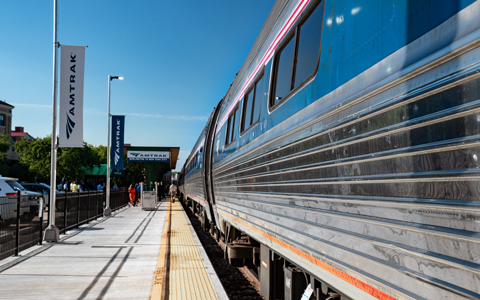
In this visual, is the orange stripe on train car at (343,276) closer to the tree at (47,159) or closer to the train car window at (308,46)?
the train car window at (308,46)

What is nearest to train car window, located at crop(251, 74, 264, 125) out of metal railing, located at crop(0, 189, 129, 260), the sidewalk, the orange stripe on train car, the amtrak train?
the amtrak train

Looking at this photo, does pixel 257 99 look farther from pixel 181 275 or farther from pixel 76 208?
pixel 76 208

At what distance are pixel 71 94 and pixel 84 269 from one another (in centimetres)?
550

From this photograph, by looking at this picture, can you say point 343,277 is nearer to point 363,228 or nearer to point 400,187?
point 363,228

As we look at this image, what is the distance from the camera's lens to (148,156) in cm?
3734

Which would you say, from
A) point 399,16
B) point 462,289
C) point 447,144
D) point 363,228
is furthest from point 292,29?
point 462,289

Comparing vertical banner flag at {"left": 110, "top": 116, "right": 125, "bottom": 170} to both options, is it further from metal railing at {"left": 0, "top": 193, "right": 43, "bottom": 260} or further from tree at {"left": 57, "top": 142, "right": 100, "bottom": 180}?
tree at {"left": 57, "top": 142, "right": 100, "bottom": 180}

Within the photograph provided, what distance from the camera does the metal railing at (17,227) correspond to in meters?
7.96

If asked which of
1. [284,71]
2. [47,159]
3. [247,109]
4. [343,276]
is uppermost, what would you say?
[284,71]

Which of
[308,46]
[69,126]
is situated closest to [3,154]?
[69,126]

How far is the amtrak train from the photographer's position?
1.58 m

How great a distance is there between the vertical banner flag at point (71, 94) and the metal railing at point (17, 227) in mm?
1872

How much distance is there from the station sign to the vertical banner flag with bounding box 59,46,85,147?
26028 millimetres

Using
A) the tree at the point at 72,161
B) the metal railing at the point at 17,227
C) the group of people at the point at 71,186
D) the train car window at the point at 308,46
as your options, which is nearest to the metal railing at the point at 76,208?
the group of people at the point at 71,186
